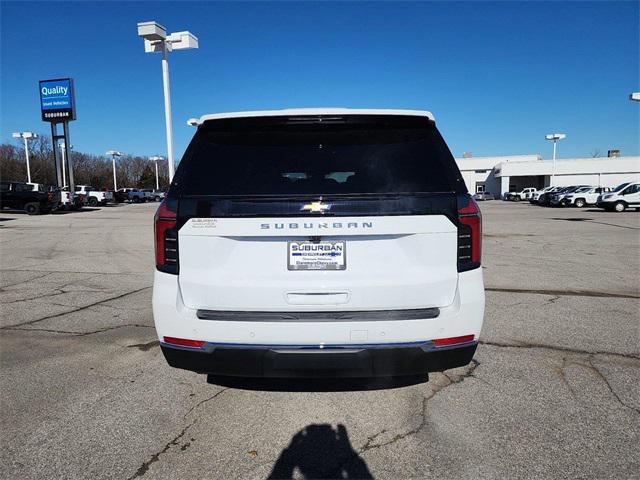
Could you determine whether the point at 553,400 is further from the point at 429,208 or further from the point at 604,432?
the point at 429,208

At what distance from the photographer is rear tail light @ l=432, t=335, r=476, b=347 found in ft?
8.68

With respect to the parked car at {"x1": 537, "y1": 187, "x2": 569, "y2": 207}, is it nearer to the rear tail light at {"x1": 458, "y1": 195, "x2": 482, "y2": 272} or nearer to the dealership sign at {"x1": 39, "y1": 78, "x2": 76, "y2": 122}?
the rear tail light at {"x1": 458, "y1": 195, "x2": 482, "y2": 272}

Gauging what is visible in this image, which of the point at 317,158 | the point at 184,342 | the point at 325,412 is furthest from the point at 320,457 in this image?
the point at 317,158

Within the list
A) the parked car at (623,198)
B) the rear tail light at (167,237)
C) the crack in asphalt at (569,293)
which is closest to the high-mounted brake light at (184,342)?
the rear tail light at (167,237)

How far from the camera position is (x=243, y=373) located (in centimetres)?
269

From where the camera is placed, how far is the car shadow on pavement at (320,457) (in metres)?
2.47

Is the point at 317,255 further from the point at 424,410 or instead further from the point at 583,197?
the point at 583,197

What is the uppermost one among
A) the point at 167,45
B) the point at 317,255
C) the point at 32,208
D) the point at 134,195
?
the point at 167,45

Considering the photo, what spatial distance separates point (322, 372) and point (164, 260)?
3.89ft

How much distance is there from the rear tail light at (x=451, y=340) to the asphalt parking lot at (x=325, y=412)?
647 millimetres

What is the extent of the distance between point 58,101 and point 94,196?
30.5 ft

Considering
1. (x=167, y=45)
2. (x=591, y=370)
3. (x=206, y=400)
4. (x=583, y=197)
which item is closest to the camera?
(x=206, y=400)

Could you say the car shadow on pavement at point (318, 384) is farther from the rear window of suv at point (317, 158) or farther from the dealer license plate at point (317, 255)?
the rear window of suv at point (317, 158)

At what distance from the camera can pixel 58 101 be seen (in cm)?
3694
